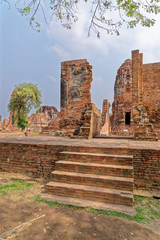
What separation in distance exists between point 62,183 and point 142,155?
2.06 metres

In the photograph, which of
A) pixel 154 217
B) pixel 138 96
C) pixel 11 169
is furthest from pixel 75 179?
pixel 138 96

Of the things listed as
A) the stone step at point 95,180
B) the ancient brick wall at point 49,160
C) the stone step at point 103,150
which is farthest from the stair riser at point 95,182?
the stone step at point 103,150

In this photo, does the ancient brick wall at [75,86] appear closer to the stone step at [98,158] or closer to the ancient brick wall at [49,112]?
the stone step at [98,158]

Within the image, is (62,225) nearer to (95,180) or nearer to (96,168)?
(95,180)

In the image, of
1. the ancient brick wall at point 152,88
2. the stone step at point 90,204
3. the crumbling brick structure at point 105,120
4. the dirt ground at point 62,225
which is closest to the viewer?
the dirt ground at point 62,225

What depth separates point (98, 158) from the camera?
3.66 metres

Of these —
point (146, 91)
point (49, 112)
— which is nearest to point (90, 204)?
point (146, 91)

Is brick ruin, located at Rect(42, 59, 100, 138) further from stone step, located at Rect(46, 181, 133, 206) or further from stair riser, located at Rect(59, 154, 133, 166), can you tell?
stone step, located at Rect(46, 181, 133, 206)

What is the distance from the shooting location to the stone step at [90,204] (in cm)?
256

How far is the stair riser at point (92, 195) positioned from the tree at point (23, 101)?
16545 mm

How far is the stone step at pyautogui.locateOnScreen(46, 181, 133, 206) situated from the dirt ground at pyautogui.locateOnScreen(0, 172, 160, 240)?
1.30 ft

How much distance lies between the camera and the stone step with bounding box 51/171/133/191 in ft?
9.68

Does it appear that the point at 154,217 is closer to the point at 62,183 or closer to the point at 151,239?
the point at 151,239

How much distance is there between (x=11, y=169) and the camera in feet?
15.0
